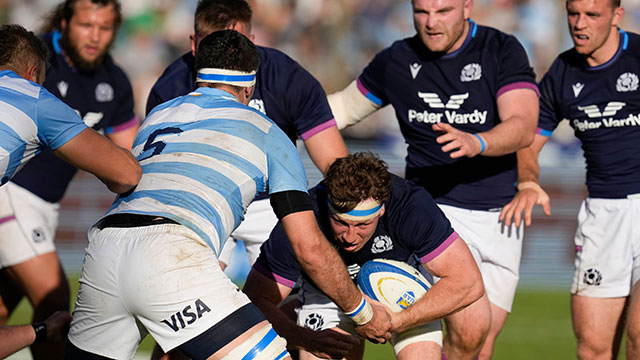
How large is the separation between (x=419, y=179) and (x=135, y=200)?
2.91m

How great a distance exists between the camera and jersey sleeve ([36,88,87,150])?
369 cm

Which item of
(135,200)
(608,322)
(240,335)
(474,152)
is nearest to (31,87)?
(135,200)

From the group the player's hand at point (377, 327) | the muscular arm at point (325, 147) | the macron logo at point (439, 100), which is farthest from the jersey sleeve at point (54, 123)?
the macron logo at point (439, 100)

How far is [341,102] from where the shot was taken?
21.4 ft

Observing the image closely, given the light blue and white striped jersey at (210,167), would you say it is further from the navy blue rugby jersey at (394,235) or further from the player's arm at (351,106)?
the player's arm at (351,106)

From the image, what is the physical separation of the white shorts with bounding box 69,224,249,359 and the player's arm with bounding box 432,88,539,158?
1.84 m

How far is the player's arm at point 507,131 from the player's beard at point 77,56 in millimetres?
2895

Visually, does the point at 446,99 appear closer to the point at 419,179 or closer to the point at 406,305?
the point at 419,179

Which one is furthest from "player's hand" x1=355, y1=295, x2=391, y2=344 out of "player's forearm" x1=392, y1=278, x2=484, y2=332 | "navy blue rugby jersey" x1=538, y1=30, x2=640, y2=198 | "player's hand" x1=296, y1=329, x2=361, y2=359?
"navy blue rugby jersey" x1=538, y1=30, x2=640, y2=198

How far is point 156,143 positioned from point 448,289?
6.28 ft

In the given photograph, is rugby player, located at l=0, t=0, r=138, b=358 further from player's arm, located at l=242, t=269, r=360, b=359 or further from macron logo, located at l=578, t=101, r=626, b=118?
macron logo, located at l=578, t=101, r=626, b=118

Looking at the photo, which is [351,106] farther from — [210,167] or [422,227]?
[210,167]

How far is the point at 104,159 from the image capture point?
3.69m

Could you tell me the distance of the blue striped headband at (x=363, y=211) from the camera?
181 inches
